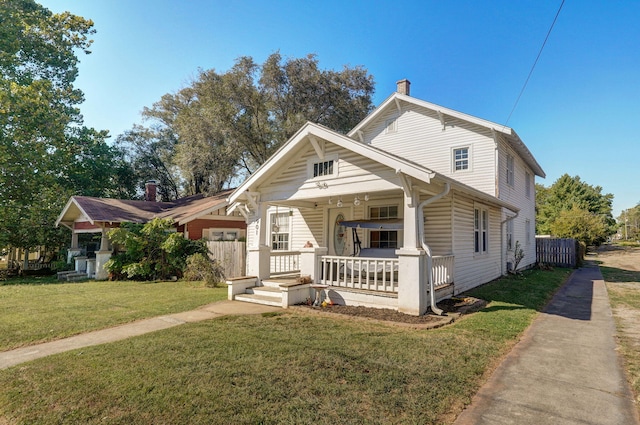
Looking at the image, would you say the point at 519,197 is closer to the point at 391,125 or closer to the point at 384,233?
the point at 391,125

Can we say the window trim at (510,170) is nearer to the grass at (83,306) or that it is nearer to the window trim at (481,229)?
the window trim at (481,229)

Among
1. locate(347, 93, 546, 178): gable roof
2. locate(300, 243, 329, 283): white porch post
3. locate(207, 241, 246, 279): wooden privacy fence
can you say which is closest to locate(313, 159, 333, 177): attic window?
locate(300, 243, 329, 283): white porch post

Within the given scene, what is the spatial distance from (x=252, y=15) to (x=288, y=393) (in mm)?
12841

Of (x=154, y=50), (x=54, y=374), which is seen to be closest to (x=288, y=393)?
(x=54, y=374)

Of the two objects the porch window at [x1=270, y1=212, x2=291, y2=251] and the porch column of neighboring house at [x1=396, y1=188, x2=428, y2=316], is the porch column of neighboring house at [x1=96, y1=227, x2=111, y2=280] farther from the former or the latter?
the porch column of neighboring house at [x1=396, y1=188, x2=428, y2=316]

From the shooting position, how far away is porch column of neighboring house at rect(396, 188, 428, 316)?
6.88m

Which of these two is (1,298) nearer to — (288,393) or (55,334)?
(55,334)

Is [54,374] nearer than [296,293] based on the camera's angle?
Yes

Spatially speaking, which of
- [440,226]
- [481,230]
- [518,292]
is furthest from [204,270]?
[518,292]

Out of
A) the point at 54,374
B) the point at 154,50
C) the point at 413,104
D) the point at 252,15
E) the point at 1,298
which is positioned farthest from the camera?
the point at 413,104

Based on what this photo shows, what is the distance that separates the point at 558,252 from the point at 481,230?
12.0 meters

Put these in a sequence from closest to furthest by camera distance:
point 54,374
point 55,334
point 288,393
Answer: point 288,393 < point 54,374 < point 55,334

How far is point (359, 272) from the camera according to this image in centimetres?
810

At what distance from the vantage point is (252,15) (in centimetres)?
1210
